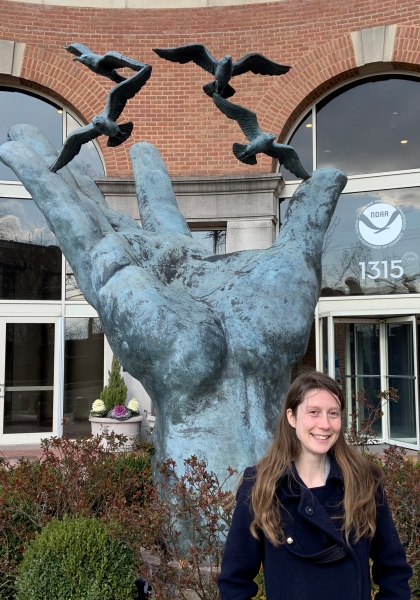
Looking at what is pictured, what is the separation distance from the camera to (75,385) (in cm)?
1176

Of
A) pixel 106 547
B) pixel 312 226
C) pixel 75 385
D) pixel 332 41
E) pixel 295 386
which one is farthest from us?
pixel 75 385

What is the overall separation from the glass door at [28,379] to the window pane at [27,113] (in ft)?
10.4

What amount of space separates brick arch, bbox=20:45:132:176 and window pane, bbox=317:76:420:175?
3999 mm

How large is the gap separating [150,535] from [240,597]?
118 centimetres

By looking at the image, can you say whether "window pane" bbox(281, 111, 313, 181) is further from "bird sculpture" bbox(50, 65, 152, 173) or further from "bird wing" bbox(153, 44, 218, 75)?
"bird sculpture" bbox(50, 65, 152, 173)

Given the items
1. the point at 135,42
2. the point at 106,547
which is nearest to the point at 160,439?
the point at 106,547

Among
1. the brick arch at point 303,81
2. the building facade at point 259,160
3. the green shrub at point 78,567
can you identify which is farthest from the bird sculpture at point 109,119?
the brick arch at point 303,81

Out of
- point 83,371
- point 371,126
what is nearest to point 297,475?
point 83,371

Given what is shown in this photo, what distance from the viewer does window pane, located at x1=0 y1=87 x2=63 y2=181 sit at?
11961 millimetres

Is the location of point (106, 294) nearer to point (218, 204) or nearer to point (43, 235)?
point (218, 204)

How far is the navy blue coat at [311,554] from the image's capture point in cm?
154

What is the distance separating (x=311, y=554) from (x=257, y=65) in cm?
305

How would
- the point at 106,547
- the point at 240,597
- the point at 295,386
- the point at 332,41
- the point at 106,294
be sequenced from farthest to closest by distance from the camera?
1. the point at 332,41
2. the point at 106,294
3. the point at 106,547
4. the point at 295,386
5. the point at 240,597

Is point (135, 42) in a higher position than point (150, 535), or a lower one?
higher
